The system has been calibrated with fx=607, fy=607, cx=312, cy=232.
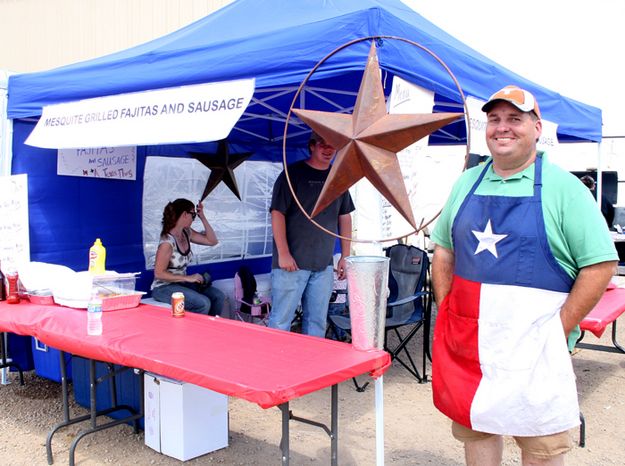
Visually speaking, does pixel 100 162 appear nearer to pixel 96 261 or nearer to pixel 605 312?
pixel 96 261

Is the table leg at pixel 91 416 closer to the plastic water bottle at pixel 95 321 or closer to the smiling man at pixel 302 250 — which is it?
the plastic water bottle at pixel 95 321

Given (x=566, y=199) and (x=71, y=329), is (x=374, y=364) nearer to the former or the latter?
(x=566, y=199)

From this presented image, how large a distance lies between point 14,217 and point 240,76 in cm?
194

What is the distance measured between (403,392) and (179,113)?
2.32 m

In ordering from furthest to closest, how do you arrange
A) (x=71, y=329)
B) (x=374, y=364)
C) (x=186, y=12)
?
(x=186, y=12) < (x=71, y=329) < (x=374, y=364)

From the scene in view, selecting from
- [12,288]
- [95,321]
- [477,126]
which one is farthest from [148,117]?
[477,126]

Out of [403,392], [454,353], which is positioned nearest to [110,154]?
[403,392]

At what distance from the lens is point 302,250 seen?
12.4 feet

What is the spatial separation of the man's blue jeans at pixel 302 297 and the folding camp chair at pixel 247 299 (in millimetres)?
1430

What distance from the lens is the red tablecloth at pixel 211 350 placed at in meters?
2.07

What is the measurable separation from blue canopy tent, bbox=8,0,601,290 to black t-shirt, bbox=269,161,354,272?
560mm

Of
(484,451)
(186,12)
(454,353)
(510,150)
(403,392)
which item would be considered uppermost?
(186,12)

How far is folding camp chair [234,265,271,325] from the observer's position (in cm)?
530

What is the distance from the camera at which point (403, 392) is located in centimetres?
406
